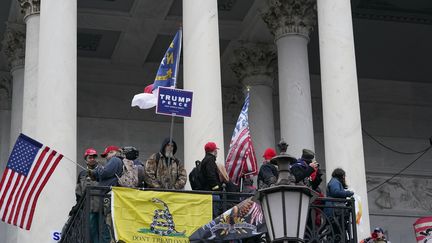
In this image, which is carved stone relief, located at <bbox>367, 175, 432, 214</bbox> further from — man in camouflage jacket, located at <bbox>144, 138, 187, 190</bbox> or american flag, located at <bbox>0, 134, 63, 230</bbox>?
american flag, located at <bbox>0, 134, 63, 230</bbox>

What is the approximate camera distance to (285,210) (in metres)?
14.1

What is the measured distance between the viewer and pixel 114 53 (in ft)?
114

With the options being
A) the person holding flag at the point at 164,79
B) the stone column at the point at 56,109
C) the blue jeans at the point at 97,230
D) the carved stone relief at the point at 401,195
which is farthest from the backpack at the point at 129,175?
the carved stone relief at the point at 401,195

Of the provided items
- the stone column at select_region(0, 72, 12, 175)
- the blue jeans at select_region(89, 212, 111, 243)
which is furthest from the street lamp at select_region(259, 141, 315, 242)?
the stone column at select_region(0, 72, 12, 175)

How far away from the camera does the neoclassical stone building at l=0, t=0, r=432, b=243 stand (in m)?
23.4

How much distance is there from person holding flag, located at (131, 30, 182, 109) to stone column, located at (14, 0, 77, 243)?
6.77 ft

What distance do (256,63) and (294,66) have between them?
3.83 meters

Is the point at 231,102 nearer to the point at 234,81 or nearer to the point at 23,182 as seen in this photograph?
the point at 234,81

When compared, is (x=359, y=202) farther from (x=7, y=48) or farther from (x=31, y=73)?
(x=7, y=48)

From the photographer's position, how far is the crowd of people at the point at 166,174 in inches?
744

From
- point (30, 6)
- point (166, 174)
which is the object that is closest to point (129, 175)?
point (166, 174)

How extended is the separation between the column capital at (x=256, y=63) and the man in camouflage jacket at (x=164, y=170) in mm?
12505

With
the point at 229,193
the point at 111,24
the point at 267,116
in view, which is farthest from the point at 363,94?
the point at 229,193

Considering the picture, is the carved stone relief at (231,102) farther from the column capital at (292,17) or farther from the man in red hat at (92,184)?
the man in red hat at (92,184)
